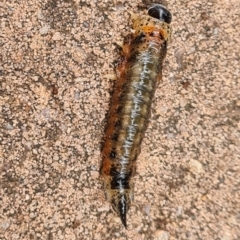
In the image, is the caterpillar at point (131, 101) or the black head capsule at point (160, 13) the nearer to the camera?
the caterpillar at point (131, 101)

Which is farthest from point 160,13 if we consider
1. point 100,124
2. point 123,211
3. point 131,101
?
point 123,211

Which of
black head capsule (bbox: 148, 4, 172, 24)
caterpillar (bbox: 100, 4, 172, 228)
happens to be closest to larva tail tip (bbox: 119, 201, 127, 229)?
caterpillar (bbox: 100, 4, 172, 228)

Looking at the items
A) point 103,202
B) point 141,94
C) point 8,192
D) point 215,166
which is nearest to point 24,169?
point 8,192

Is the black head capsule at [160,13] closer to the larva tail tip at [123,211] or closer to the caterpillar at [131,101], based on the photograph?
the caterpillar at [131,101]

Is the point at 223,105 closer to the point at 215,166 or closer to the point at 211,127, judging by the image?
the point at 211,127

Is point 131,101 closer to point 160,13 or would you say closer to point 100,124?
point 100,124

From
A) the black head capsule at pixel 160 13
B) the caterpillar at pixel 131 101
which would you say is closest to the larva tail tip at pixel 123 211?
the caterpillar at pixel 131 101
